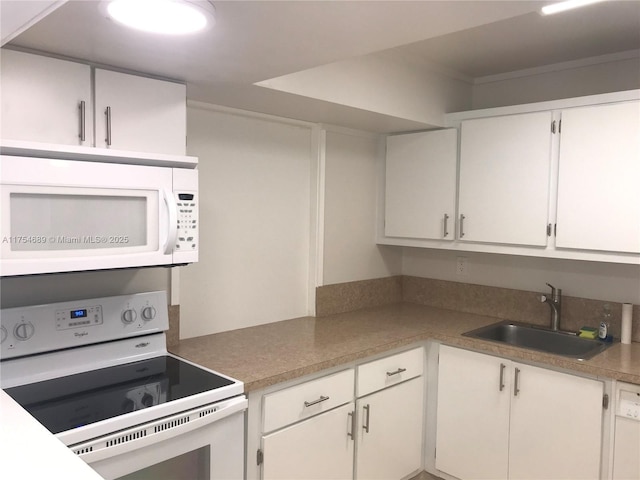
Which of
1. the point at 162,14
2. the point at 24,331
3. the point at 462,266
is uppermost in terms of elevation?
the point at 162,14

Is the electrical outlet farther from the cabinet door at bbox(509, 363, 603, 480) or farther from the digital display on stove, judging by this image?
the digital display on stove

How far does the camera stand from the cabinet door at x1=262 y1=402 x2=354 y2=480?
77.4 inches

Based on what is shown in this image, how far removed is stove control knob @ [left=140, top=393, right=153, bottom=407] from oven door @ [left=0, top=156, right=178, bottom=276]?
423 millimetres

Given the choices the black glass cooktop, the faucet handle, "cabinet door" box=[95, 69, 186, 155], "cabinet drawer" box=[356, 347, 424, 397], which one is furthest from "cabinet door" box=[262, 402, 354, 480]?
the faucet handle

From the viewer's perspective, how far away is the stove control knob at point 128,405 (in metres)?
1.52

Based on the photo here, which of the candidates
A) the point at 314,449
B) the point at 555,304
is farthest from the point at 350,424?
the point at 555,304

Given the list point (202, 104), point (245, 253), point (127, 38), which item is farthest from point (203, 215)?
point (127, 38)

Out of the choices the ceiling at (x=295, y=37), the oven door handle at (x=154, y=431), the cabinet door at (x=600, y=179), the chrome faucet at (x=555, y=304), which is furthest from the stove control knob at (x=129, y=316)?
the chrome faucet at (x=555, y=304)

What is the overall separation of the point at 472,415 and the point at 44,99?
230cm

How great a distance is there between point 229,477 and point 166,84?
141 centimetres

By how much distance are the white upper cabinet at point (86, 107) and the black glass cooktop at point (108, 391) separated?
0.80 metres

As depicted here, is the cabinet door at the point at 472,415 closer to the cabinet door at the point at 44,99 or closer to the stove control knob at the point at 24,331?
the stove control knob at the point at 24,331

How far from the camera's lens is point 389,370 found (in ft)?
8.08

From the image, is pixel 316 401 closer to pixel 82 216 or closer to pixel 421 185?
pixel 82 216
